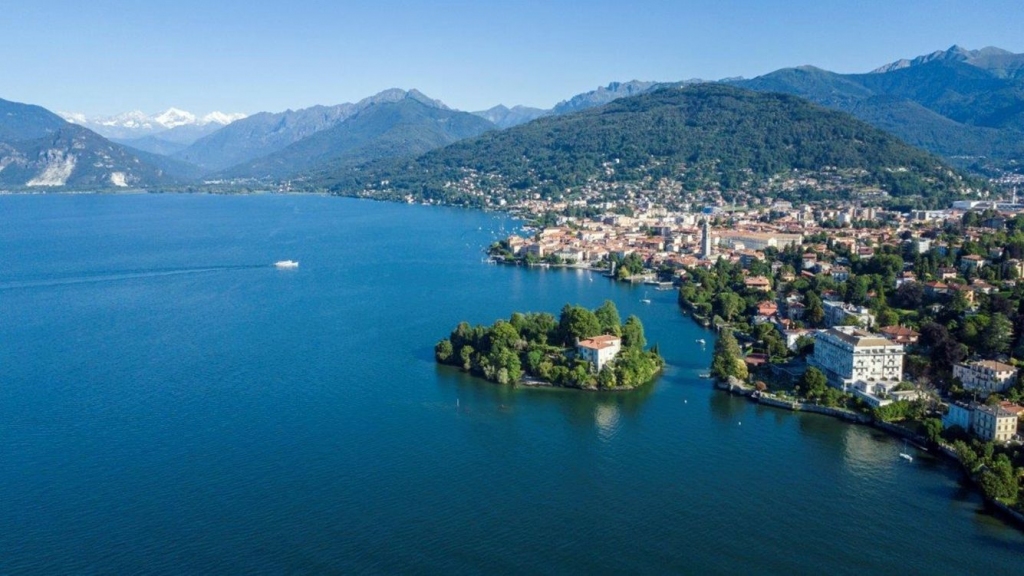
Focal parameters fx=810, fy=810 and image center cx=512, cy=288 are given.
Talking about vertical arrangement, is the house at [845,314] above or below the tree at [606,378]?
above

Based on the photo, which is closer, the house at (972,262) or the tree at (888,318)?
the tree at (888,318)

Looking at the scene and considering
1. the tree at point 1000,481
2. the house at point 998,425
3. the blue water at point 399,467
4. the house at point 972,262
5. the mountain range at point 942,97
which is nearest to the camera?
the blue water at point 399,467

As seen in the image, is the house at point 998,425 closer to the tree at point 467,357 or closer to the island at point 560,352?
the island at point 560,352

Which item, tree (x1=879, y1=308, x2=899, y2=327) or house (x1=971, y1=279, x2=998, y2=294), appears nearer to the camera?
tree (x1=879, y1=308, x2=899, y2=327)

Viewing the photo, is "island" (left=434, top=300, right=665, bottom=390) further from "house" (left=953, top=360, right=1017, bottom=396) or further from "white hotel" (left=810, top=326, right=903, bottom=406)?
"house" (left=953, top=360, right=1017, bottom=396)

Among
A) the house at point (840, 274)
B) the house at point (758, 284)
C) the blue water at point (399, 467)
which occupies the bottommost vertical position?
the blue water at point (399, 467)

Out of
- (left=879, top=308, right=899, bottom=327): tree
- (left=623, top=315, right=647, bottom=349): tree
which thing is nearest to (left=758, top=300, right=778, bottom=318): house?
(left=879, top=308, right=899, bottom=327): tree

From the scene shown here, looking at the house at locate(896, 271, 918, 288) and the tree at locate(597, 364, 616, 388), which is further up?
the house at locate(896, 271, 918, 288)

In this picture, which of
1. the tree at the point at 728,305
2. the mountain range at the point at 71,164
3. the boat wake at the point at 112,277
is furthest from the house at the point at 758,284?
the mountain range at the point at 71,164
